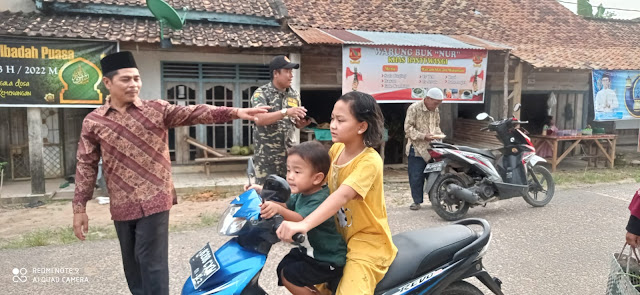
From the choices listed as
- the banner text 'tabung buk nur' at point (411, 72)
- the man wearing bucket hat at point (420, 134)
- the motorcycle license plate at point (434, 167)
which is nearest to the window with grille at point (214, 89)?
the banner text 'tabung buk nur' at point (411, 72)

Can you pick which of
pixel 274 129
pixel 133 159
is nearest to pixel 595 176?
pixel 274 129

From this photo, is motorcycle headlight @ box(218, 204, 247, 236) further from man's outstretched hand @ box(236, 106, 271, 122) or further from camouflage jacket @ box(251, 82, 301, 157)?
camouflage jacket @ box(251, 82, 301, 157)

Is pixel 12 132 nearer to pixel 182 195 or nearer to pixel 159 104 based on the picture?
pixel 182 195

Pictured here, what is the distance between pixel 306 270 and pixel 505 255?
2892 millimetres

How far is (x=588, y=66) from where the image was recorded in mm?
9766

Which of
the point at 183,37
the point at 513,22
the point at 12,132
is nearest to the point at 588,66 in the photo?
the point at 513,22

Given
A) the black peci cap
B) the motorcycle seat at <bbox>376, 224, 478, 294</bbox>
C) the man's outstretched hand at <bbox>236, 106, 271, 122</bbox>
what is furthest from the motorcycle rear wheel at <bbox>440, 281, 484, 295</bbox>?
the black peci cap

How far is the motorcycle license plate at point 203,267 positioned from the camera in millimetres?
2023

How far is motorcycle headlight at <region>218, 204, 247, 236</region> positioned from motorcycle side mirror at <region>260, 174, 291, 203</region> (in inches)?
6.8

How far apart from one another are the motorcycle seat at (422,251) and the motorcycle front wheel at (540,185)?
4.12 m

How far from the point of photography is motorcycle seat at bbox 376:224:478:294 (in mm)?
2275

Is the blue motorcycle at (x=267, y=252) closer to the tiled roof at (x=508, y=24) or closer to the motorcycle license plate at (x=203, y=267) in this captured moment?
the motorcycle license plate at (x=203, y=267)

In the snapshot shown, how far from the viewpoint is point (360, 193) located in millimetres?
2031

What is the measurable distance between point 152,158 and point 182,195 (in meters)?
5.18
